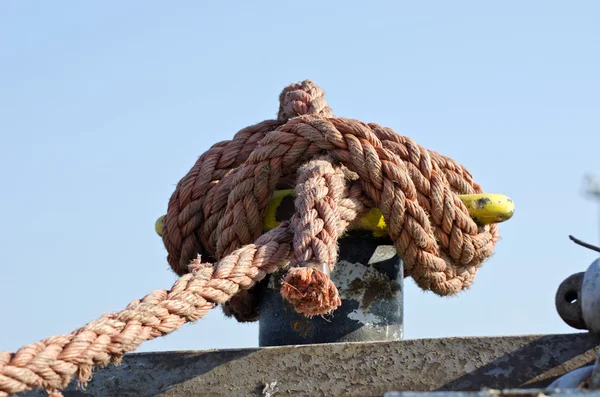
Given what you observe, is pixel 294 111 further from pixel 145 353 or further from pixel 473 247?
pixel 145 353

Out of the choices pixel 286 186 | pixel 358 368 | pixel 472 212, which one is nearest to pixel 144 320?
pixel 358 368

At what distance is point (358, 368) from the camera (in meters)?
2.48

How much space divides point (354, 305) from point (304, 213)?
367 millimetres

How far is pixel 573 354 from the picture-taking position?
2396 mm

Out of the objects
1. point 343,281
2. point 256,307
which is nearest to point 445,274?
point 343,281

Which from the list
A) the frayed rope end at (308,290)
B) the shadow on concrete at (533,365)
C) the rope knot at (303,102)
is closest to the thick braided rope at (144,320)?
the frayed rope end at (308,290)

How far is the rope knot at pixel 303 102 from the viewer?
127 inches

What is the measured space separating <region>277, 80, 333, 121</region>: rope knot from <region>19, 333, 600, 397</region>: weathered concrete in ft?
2.96

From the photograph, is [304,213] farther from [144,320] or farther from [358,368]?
[144,320]

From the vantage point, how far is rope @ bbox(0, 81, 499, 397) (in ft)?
8.06

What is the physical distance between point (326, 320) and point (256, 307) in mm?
317

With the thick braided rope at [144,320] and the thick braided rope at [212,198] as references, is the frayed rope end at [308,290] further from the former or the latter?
the thick braided rope at [212,198]

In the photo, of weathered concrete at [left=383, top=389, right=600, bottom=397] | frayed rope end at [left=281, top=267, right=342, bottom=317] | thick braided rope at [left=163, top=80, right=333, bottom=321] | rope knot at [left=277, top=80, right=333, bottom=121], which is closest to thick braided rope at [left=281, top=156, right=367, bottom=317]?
frayed rope end at [left=281, top=267, right=342, bottom=317]

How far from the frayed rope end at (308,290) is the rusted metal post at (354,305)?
42 centimetres
